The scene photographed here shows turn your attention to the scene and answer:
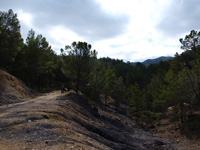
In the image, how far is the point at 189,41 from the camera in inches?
850

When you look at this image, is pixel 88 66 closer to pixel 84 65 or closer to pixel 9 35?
pixel 84 65

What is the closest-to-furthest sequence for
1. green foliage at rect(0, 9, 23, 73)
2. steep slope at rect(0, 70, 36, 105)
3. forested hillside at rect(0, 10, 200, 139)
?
steep slope at rect(0, 70, 36, 105), forested hillside at rect(0, 10, 200, 139), green foliage at rect(0, 9, 23, 73)

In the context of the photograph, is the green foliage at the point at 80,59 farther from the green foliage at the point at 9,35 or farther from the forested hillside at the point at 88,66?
the green foliage at the point at 9,35

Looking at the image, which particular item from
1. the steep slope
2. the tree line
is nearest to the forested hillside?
the tree line

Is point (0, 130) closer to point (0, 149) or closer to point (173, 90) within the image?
point (0, 149)

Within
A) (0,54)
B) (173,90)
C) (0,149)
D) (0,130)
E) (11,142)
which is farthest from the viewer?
(0,54)

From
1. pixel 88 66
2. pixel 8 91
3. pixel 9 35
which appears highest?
pixel 9 35

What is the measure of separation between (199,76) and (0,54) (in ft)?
95.1

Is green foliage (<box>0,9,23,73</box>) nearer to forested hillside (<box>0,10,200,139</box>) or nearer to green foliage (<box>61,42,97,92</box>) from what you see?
forested hillside (<box>0,10,200,139</box>)

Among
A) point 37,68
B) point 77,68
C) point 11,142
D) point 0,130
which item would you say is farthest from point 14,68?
point 11,142

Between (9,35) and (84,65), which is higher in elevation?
(9,35)

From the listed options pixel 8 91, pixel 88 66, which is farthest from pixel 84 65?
pixel 8 91

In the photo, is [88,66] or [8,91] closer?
[8,91]

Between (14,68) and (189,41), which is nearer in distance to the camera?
(189,41)
